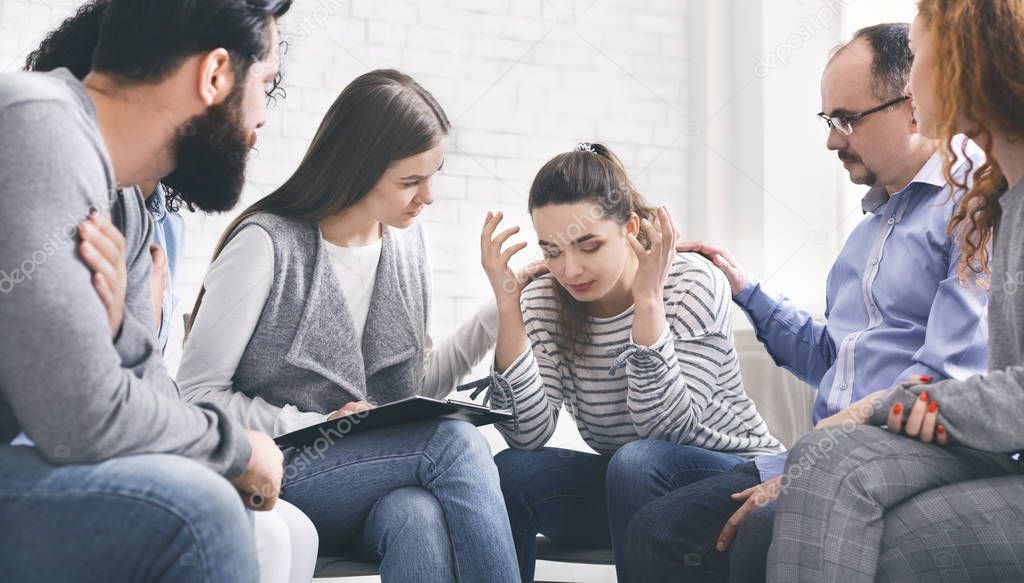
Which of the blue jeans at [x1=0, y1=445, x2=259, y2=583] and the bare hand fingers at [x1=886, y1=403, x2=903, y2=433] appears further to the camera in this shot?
the bare hand fingers at [x1=886, y1=403, x2=903, y2=433]

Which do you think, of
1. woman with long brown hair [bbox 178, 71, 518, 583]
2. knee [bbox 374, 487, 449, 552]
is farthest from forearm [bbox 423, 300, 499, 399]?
knee [bbox 374, 487, 449, 552]

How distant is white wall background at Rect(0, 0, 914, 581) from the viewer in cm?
291

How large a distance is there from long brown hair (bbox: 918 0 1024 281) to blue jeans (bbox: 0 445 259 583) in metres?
1.00

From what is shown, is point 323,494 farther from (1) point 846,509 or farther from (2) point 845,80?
(2) point 845,80

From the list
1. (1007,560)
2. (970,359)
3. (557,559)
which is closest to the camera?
(1007,560)

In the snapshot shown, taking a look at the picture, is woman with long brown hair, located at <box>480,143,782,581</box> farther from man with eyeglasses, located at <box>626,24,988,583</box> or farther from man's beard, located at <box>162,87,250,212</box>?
man's beard, located at <box>162,87,250,212</box>

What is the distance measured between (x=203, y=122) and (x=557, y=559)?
1.06 m

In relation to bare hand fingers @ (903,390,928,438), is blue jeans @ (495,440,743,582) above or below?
below

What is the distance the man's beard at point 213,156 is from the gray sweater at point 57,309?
0.23 metres

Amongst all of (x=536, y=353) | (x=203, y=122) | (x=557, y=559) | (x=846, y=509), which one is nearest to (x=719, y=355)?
(x=536, y=353)

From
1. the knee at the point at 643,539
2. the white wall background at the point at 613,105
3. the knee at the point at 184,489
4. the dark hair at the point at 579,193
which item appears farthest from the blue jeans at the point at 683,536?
the white wall background at the point at 613,105

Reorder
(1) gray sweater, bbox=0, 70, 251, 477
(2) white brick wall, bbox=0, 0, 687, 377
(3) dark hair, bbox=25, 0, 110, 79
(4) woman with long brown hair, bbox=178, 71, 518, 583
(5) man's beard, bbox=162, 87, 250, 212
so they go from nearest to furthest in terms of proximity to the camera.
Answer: (1) gray sweater, bbox=0, 70, 251, 477
(5) man's beard, bbox=162, 87, 250, 212
(3) dark hair, bbox=25, 0, 110, 79
(4) woman with long brown hair, bbox=178, 71, 518, 583
(2) white brick wall, bbox=0, 0, 687, 377

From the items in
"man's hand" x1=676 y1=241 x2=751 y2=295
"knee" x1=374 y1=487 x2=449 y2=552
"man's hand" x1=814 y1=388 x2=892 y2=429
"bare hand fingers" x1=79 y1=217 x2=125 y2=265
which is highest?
"bare hand fingers" x1=79 y1=217 x2=125 y2=265

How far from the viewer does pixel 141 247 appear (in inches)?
47.3
